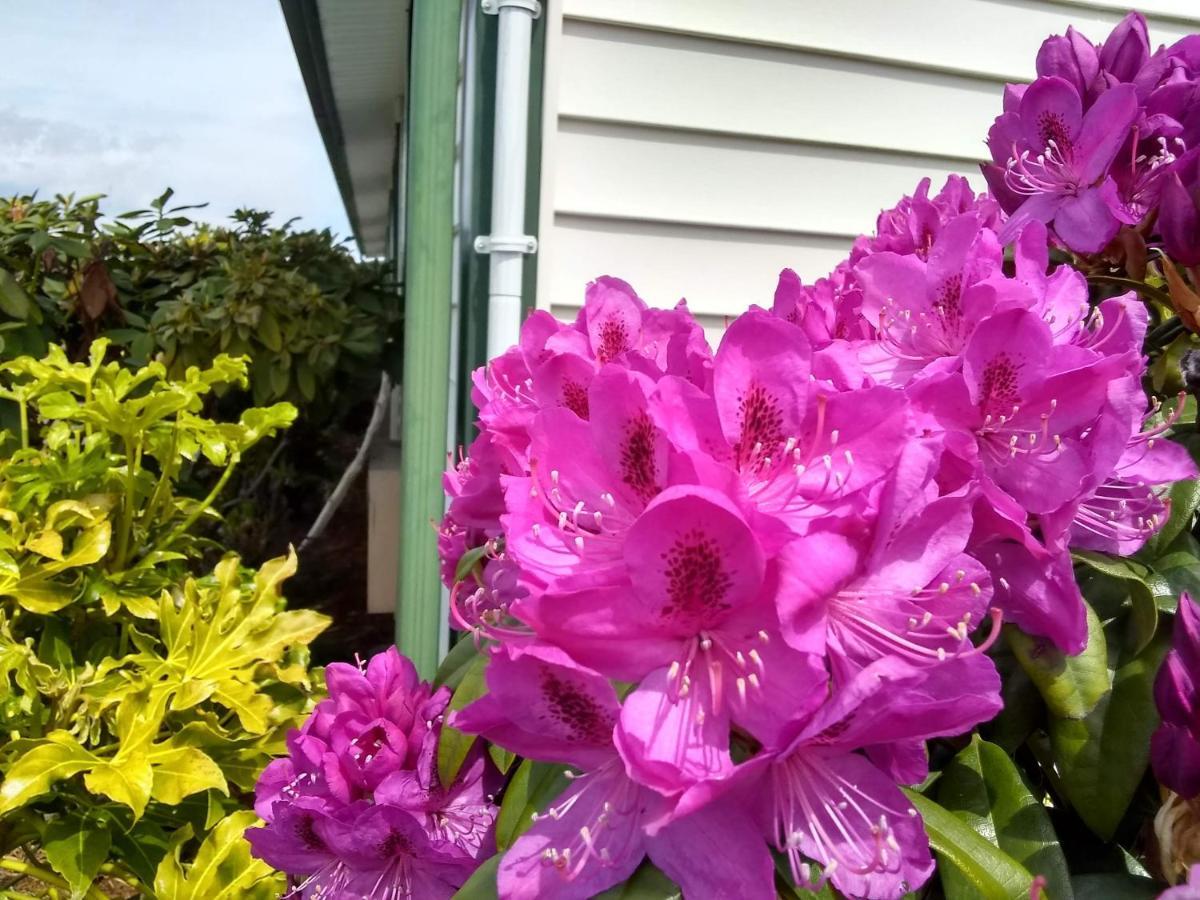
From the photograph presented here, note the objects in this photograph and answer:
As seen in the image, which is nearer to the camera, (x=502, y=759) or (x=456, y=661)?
(x=502, y=759)

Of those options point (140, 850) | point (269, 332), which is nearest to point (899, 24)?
point (269, 332)

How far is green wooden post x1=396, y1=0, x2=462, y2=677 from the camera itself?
1.94 m

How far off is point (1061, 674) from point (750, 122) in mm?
1784

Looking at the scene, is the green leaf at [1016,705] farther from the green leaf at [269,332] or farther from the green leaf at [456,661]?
the green leaf at [269,332]

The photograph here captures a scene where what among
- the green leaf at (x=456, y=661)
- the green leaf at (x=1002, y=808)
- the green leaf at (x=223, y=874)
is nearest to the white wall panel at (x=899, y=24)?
the green leaf at (x=456, y=661)

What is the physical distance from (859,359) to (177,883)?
1.29 meters

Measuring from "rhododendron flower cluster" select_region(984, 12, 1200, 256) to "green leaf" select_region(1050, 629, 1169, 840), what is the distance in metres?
0.38

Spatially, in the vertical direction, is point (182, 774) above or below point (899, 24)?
below

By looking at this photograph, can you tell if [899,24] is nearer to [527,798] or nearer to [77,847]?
[527,798]

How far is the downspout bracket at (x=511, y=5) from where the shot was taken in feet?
6.17

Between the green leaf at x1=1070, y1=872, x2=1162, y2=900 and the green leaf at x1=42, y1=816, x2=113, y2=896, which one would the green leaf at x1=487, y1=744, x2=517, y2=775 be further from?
the green leaf at x1=42, y1=816, x2=113, y2=896

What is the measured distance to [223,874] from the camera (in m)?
1.39

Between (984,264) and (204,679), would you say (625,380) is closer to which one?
(984,264)

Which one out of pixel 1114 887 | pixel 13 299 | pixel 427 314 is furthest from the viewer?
pixel 13 299
